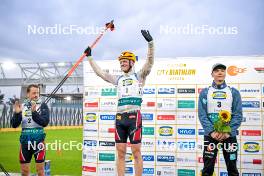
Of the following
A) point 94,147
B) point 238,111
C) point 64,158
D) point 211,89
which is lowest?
point 64,158

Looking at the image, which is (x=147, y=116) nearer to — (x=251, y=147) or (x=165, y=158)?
(x=165, y=158)

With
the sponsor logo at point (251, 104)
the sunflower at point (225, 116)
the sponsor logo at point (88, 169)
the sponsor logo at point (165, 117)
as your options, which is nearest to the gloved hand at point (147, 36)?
the sunflower at point (225, 116)

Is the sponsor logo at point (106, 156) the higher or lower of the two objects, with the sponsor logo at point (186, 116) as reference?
lower

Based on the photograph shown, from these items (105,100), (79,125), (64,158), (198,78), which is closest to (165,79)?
(198,78)

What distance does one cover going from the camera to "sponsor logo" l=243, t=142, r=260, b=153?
631cm

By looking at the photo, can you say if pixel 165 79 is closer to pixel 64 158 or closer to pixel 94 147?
pixel 94 147

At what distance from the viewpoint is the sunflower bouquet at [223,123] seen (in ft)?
15.6

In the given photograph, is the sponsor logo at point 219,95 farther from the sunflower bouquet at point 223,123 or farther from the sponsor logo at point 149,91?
the sponsor logo at point 149,91

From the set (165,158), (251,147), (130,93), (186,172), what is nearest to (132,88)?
(130,93)

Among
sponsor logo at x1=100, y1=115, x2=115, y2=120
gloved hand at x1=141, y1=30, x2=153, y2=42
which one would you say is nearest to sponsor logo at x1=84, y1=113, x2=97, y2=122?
sponsor logo at x1=100, y1=115, x2=115, y2=120

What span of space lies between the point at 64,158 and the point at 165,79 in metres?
5.64

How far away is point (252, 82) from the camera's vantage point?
6.38m

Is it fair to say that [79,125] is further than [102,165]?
Yes

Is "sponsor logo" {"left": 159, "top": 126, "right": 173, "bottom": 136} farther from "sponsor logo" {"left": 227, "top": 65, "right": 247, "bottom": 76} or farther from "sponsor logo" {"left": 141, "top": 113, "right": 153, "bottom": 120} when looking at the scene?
"sponsor logo" {"left": 227, "top": 65, "right": 247, "bottom": 76}
